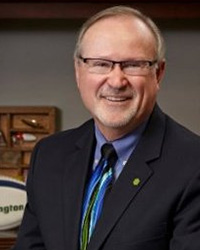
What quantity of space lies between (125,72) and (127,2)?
838mm

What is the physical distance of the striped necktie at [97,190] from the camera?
116 centimetres

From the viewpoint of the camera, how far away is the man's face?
111cm

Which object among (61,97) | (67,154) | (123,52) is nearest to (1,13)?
(61,97)

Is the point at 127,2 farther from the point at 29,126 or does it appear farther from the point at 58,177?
the point at 58,177

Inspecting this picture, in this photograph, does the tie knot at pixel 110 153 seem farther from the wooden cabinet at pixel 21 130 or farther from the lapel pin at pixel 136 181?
the wooden cabinet at pixel 21 130

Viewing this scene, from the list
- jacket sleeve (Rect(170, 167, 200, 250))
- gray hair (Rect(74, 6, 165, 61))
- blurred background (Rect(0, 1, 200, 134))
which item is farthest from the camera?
blurred background (Rect(0, 1, 200, 134))

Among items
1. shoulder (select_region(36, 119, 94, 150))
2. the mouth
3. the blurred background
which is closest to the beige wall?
the blurred background

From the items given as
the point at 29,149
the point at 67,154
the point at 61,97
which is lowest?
the point at 29,149

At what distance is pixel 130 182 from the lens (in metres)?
1.14

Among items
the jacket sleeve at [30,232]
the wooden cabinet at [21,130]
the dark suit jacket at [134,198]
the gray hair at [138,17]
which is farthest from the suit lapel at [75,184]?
the wooden cabinet at [21,130]

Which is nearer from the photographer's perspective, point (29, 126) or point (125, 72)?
point (125, 72)

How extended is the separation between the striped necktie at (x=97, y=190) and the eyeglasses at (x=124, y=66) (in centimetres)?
18

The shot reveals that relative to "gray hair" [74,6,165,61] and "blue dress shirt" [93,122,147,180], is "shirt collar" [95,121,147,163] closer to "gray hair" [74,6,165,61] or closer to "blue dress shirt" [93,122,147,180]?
"blue dress shirt" [93,122,147,180]

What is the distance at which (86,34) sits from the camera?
118 centimetres
